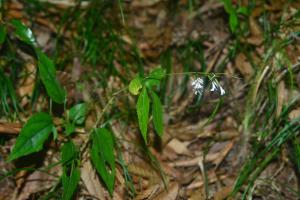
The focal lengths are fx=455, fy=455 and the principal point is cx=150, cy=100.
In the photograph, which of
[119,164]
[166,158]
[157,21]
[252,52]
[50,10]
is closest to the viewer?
[119,164]

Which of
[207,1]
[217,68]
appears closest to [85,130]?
[217,68]

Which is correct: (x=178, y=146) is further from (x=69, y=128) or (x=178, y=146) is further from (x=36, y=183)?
(x=36, y=183)

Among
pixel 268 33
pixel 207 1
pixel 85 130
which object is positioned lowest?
pixel 85 130

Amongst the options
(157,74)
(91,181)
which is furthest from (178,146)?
(157,74)

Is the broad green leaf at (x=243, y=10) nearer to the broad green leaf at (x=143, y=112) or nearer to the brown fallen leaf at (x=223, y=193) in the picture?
the brown fallen leaf at (x=223, y=193)

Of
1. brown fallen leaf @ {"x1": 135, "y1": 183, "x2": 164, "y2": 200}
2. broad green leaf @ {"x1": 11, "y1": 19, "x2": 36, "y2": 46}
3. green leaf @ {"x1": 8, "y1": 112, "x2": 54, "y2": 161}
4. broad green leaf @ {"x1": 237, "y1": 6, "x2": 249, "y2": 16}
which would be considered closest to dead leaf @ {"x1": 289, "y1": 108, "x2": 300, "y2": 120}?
broad green leaf @ {"x1": 237, "y1": 6, "x2": 249, "y2": 16}

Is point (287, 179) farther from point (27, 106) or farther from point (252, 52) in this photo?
point (27, 106)

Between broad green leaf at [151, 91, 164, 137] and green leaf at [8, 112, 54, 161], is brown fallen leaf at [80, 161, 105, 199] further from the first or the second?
broad green leaf at [151, 91, 164, 137]

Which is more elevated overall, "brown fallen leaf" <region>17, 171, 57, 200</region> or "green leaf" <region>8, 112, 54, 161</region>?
"green leaf" <region>8, 112, 54, 161</region>
